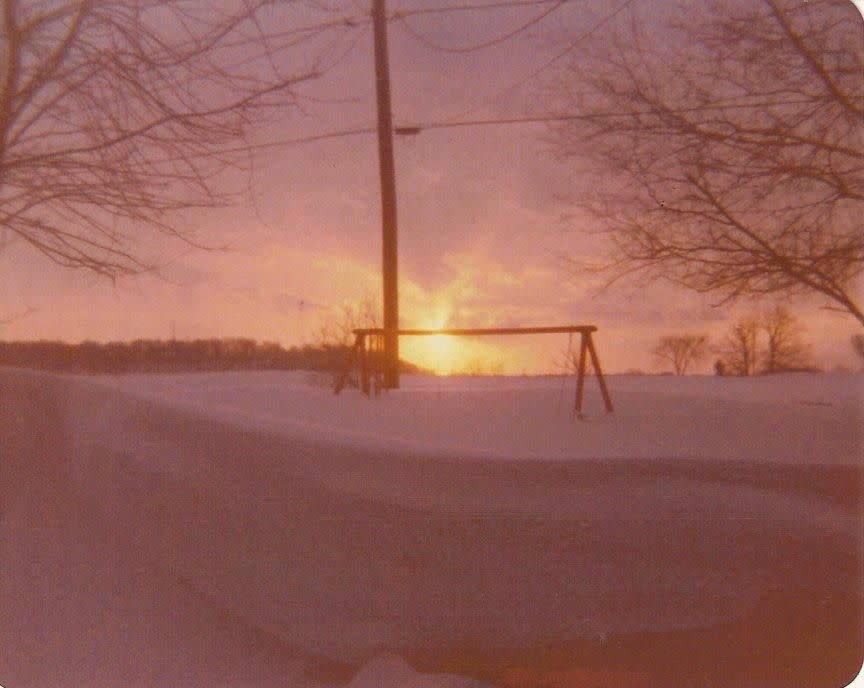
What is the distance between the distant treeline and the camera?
130 inches

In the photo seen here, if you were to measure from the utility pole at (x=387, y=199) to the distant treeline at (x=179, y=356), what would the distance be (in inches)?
3.1

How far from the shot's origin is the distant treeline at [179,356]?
3.31 m

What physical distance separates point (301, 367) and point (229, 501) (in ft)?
2.08

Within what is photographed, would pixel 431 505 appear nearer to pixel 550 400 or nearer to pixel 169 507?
pixel 550 400

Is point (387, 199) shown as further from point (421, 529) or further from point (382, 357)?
point (421, 529)

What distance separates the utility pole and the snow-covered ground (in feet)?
0.55

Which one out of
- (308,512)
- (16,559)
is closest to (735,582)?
(308,512)

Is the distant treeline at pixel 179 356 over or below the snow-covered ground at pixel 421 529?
over

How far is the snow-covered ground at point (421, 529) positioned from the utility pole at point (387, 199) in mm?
168

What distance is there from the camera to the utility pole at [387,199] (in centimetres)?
323

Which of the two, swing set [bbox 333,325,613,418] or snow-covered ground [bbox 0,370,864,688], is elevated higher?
swing set [bbox 333,325,613,418]

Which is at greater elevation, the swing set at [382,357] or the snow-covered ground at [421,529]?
the swing set at [382,357]

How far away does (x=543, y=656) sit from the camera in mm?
3418

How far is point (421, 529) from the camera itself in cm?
346
